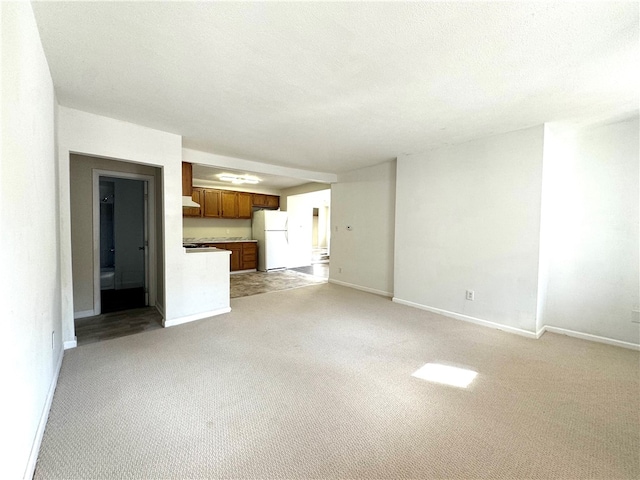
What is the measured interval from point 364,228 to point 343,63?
3.68 m

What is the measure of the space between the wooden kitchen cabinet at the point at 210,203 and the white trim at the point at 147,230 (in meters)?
2.63

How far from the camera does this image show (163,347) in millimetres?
2807

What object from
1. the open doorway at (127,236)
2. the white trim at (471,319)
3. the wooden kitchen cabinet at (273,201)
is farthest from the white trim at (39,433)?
the wooden kitchen cabinet at (273,201)

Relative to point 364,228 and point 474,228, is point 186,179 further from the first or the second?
point 474,228

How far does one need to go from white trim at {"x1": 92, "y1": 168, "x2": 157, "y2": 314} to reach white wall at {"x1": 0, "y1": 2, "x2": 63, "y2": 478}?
210cm

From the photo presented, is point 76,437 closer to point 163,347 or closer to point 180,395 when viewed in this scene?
point 180,395

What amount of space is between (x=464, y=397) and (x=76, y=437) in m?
2.52

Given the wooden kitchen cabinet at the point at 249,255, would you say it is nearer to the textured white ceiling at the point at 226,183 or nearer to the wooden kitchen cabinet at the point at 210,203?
the wooden kitchen cabinet at the point at 210,203

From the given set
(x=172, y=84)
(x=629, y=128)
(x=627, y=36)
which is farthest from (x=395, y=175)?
(x=172, y=84)

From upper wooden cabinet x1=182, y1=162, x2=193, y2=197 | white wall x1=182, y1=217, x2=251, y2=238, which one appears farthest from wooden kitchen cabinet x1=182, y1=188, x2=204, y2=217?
upper wooden cabinet x1=182, y1=162, x2=193, y2=197

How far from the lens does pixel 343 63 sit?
1.92 meters

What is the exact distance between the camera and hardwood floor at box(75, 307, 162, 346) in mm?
3107

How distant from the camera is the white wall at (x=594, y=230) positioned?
9.50ft

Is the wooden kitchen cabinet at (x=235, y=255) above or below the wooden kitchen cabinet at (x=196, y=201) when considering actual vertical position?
below
